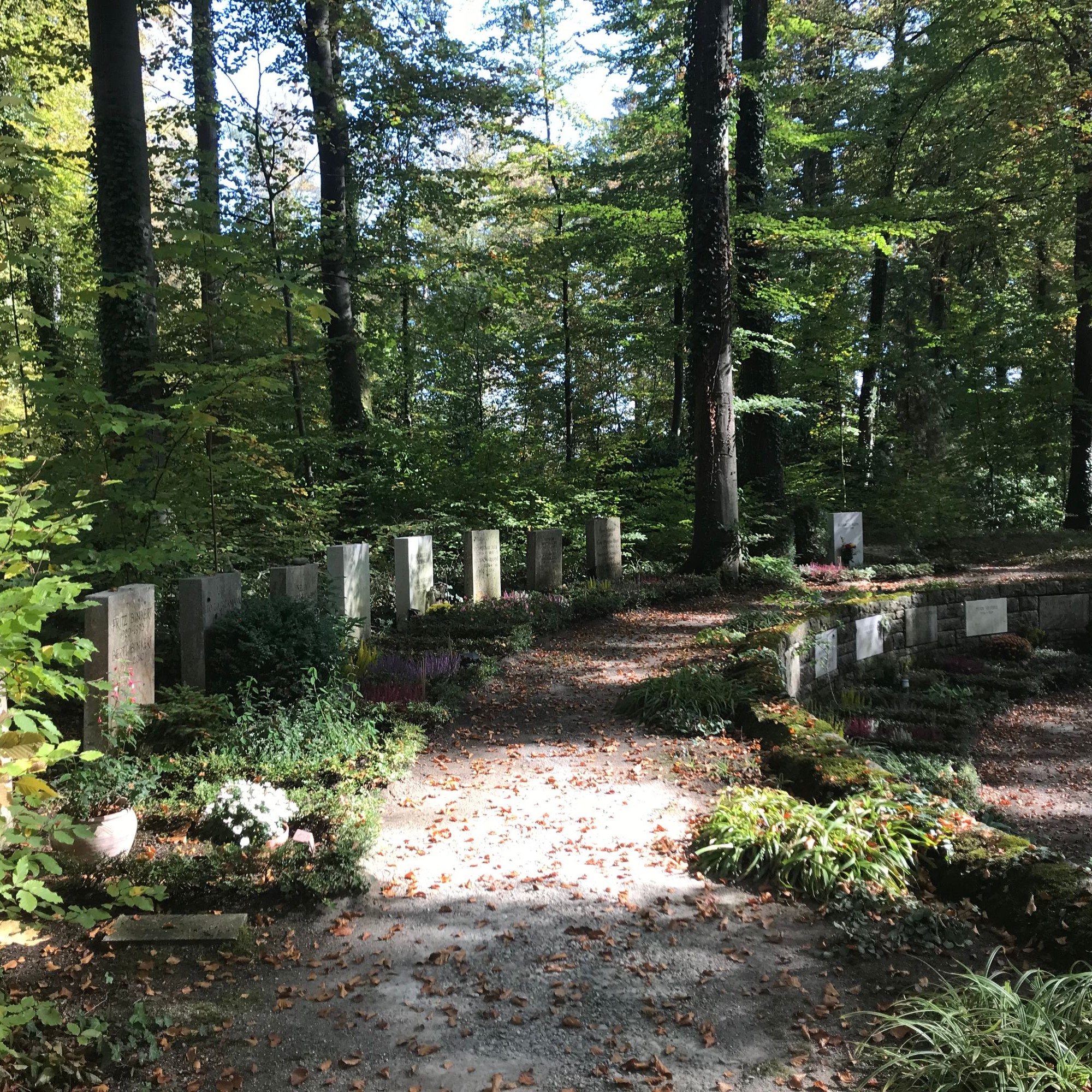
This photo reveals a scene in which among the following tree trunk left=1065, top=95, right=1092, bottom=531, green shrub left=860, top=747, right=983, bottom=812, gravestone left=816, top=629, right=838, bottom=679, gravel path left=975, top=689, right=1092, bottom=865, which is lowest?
gravel path left=975, top=689, right=1092, bottom=865

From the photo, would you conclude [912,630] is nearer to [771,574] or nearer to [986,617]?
[986,617]

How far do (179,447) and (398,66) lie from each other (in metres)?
9.99

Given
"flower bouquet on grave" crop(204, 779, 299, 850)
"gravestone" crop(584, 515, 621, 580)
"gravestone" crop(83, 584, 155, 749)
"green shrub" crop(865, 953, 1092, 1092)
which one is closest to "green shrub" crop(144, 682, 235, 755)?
"gravestone" crop(83, 584, 155, 749)

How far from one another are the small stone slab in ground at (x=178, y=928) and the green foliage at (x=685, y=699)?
3.41 meters

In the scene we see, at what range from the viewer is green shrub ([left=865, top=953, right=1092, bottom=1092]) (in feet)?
7.57

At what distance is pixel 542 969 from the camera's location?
3.21 meters

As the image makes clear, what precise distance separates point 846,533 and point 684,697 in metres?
8.36

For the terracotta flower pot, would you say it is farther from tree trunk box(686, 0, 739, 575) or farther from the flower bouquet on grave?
tree trunk box(686, 0, 739, 575)

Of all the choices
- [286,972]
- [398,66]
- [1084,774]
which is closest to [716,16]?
[398,66]

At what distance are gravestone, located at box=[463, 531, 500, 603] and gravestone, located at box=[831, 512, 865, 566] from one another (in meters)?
5.93

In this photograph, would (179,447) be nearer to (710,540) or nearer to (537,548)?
(537,548)

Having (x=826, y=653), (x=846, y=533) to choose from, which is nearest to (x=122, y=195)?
(x=826, y=653)

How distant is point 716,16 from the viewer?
36.5ft

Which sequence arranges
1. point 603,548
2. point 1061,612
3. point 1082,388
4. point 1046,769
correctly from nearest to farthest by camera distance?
point 1046,769 → point 1061,612 → point 603,548 → point 1082,388
